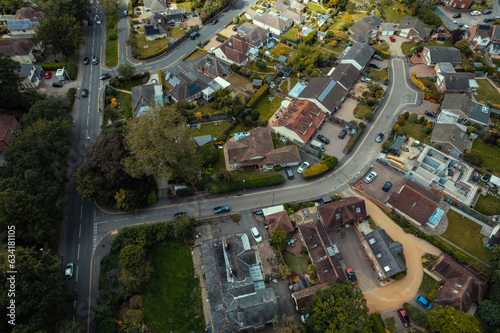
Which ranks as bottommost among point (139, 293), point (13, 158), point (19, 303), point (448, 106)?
point (139, 293)

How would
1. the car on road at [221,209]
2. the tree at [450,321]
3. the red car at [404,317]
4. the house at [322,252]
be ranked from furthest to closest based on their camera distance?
the car on road at [221,209], the house at [322,252], the red car at [404,317], the tree at [450,321]

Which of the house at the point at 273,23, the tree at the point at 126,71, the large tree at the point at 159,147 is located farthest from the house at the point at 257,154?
the house at the point at 273,23

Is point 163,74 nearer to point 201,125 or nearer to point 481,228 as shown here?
point 201,125

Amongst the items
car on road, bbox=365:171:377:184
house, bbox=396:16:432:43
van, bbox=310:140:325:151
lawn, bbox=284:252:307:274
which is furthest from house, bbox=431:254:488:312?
house, bbox=396:16:432:43

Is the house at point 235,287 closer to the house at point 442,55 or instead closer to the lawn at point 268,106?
the lawn at point 268,106

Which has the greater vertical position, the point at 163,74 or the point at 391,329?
the point at 163,74

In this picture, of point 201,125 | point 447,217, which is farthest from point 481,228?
point 201,125
